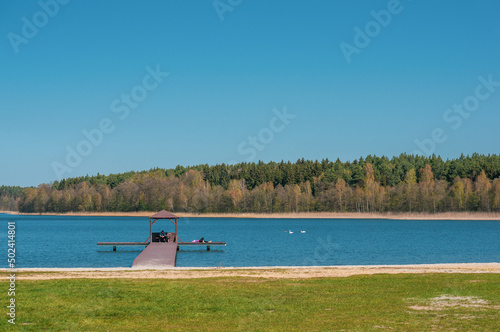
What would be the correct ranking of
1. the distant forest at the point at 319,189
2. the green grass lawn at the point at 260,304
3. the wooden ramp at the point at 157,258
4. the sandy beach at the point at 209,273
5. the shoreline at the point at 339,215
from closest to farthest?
the green grass lawn at the point at 260,304 → the sandy beach at the point at 209,273 → the wooden ramp at the point at 157,258 → the shoreline at the point at 339,215 → the distant forest at the point at 319,189

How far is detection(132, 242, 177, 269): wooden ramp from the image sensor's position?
1221 inches

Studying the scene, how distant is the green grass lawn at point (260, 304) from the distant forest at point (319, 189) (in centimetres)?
11693

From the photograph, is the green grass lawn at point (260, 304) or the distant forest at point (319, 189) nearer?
the green grass lawn at point (260, 304)

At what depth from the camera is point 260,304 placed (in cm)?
1592

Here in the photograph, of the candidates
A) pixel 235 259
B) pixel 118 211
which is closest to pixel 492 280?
pixel 235 259

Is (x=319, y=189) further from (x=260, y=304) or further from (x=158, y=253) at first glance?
(x=260, y=304)

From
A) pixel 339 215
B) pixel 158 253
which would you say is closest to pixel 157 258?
pixel 158 253

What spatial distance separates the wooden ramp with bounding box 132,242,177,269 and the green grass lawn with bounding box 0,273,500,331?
385 inches

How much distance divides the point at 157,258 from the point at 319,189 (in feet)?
436

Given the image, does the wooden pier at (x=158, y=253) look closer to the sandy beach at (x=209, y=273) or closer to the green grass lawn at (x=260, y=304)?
the sandy beach at (x=209, y=273)

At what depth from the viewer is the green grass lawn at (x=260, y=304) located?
42.7ft

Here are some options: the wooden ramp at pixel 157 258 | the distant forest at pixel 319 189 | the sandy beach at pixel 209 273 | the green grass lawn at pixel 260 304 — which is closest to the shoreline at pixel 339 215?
the distant forest at pixel 319 189

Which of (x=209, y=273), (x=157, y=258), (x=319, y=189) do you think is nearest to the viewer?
(x=209, y=273)

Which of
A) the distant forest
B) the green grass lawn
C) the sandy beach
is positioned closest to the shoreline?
the distant forest
